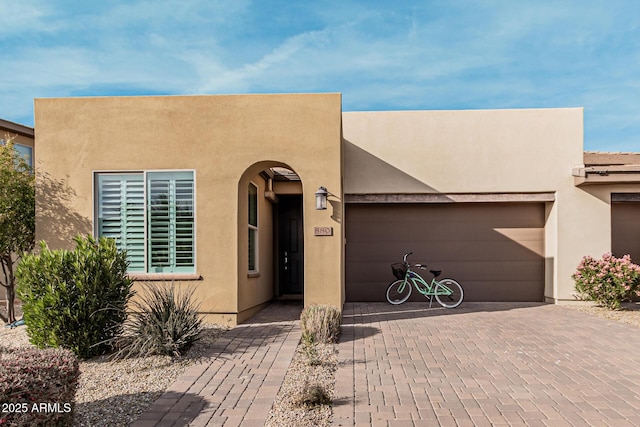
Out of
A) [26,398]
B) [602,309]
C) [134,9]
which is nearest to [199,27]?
[134,9]

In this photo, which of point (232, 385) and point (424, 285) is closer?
point (232, 385)

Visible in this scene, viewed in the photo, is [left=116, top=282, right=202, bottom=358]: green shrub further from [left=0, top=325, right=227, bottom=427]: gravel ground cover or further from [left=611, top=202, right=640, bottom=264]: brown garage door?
[left=611, top=202, right=640, bottom=264]: brown garage door

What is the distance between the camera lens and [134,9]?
9.15 m

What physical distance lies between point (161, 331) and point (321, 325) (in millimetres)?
2213

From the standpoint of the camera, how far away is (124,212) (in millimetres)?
8852

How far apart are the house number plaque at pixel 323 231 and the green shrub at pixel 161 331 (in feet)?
9.19

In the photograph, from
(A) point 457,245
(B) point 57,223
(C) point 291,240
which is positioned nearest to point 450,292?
(A) point 457,245

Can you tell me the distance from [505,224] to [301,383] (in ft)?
27.9

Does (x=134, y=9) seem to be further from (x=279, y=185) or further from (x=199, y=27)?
(x=279, y=185)

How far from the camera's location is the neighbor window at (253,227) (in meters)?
10.0

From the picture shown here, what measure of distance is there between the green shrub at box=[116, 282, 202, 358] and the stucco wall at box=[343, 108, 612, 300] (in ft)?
20.5

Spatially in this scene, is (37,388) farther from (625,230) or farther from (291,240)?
(625,230)

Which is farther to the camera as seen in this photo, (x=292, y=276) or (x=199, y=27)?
(x=292, y=276)

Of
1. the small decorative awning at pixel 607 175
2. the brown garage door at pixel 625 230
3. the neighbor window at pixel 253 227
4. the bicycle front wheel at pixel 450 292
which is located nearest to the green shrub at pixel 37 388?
the neighbor window at pixel 253 227
